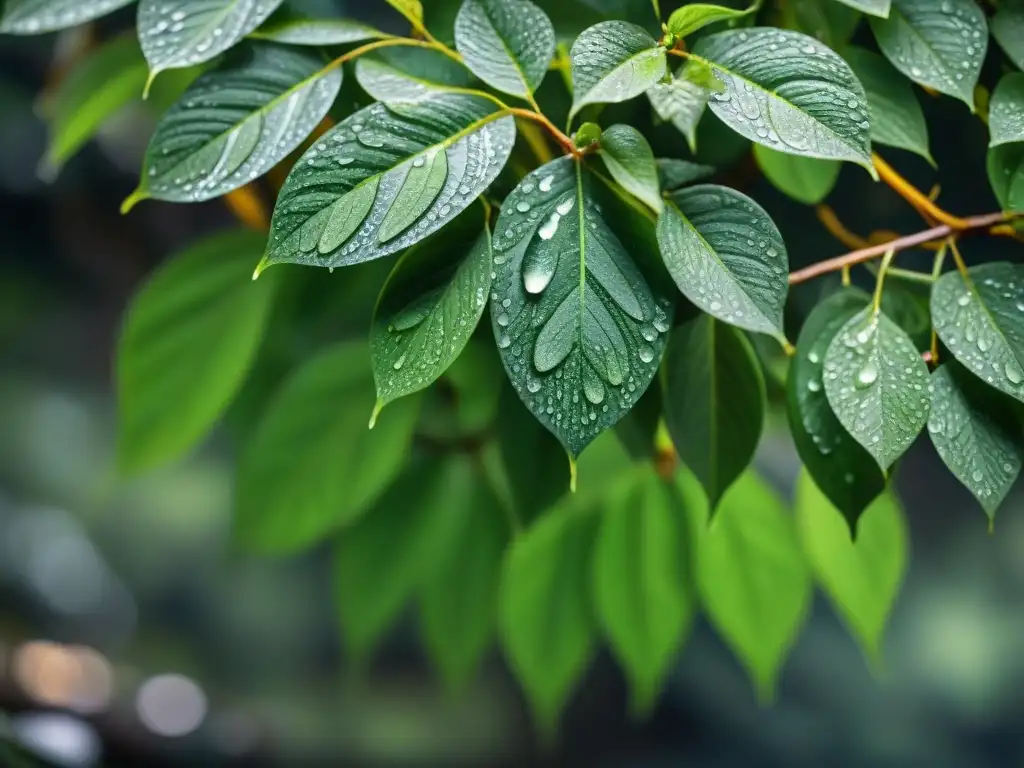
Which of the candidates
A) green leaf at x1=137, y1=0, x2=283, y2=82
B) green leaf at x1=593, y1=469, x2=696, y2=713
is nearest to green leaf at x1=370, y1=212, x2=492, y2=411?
green leaf at x1=137, y1=0, x2=283, y2=82

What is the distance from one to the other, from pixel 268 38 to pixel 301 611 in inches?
40.8

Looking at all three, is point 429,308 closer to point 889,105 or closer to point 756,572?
point 889,105

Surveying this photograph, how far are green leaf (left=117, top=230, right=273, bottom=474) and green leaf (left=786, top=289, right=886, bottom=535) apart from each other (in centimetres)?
26

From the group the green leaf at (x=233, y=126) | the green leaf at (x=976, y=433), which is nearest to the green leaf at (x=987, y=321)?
the green leaf at (x=976, y=433)

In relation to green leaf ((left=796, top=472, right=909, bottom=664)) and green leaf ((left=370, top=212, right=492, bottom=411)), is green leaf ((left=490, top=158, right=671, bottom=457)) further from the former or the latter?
green leaf ((left=796, top=472, right=909, bottom=664))

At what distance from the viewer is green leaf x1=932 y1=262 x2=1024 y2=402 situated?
0.28 meters

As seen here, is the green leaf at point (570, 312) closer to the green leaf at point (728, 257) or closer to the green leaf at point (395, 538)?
the green leaf at point (728, 257)

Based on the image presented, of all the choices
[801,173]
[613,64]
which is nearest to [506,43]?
[613,64]

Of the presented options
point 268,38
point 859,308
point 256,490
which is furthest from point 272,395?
point 859,308

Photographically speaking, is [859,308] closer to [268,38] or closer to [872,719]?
[268,38]

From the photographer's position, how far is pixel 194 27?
13.1 inches

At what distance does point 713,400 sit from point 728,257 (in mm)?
71

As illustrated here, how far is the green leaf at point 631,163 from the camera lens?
0.27 meters

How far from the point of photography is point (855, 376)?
290mm
